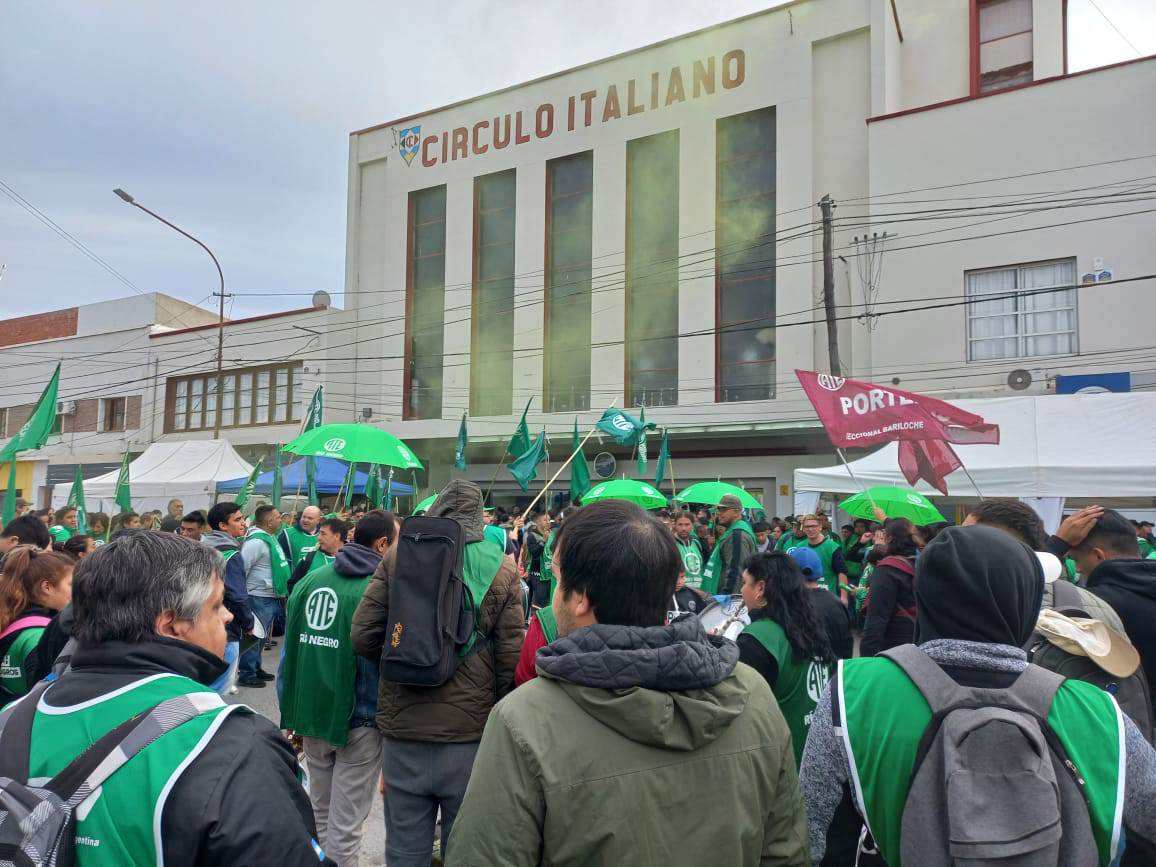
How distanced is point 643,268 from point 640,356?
2.86m

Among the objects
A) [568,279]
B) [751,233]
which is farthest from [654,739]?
[568,279]

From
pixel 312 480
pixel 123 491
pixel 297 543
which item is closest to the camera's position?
pixel 297 543

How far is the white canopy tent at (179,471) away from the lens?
64.6 ft

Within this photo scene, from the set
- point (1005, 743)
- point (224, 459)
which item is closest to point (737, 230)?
point (224, 459)

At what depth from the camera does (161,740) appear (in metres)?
1.58

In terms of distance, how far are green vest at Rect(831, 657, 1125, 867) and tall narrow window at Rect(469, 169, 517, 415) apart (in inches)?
1025

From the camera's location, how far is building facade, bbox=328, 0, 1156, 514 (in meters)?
19.3

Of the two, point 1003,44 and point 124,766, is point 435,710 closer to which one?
point 124,766

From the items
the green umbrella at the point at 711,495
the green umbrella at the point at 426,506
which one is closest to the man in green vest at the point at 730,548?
the green umbrella at the point at 711,495

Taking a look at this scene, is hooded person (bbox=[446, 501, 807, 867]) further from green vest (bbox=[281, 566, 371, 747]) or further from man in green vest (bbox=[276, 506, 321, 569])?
man in green vest (bbox=[276, 506, 321, 569])

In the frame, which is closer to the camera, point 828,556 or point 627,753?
point 627,753

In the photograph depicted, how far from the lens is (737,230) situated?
24.5 meters

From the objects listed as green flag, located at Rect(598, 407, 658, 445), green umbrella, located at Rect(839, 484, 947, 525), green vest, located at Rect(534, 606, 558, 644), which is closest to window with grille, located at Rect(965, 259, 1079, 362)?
green flag, located at Rect(598, 407, 658, 445)

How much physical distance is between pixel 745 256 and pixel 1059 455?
46.8ft
